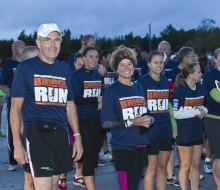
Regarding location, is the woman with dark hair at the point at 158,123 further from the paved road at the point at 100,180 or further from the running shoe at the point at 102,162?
the running shoe at the point at 102,162

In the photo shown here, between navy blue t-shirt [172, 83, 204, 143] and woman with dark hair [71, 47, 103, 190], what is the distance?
1078 millimetres

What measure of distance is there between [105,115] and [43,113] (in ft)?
2.72

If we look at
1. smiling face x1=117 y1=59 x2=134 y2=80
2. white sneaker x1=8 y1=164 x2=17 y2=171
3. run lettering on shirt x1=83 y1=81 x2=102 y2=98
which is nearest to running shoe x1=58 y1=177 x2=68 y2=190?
run lettering on shirt x1=83 y1=81 x2=102 y2=98

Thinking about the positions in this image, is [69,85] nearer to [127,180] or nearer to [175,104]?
[127,180]

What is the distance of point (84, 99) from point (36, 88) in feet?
5.96

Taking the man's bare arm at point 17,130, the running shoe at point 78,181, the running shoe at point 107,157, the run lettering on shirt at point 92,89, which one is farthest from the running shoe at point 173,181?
the man's bare arm at point 17,130

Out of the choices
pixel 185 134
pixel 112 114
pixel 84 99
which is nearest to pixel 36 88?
pixel 112 114

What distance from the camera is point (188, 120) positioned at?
5.35 metres

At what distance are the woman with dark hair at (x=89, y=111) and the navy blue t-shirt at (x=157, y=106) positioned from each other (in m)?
0.77

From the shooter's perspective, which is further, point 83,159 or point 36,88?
point 83,159

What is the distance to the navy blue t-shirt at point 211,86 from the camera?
18.4 feet

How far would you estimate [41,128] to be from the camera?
3682 millimetres

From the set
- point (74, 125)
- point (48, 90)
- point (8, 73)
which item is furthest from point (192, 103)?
point (8, 73)

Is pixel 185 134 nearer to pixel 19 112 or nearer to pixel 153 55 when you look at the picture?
pixel 153 55
